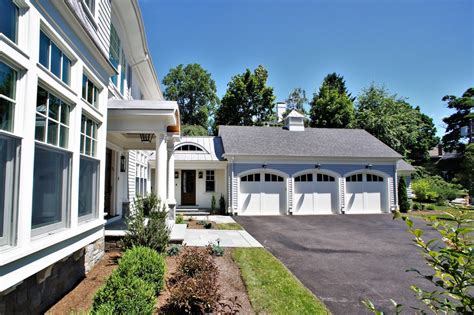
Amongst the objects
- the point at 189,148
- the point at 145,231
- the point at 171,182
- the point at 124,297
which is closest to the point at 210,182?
the point at 189,148

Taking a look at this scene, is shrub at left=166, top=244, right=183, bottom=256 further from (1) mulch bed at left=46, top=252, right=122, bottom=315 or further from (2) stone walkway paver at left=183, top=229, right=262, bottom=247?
(1) mulch bed at left=46, top=252, right=122, bottom=315

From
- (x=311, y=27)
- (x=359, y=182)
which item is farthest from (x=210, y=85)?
(x=311, y=27)

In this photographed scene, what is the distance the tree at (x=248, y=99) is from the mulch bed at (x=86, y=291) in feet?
94.9

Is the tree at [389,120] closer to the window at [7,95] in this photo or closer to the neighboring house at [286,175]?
the neighboring house at [286,175]

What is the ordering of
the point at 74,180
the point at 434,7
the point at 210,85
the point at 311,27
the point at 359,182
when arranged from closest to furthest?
the point at 74,180
the point at 434,7
the point at 311,27
the point at 359,182
the point at 210,85

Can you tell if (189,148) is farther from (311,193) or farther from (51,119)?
(51,119)

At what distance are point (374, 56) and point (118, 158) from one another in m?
11.8

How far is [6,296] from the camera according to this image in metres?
3.02

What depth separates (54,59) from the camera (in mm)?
3752

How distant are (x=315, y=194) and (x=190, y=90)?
27522 millimetres

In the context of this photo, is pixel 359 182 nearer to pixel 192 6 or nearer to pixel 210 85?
pixel 192 6

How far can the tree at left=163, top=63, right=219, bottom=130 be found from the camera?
3906 centimetres

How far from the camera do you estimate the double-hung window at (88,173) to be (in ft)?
15.0

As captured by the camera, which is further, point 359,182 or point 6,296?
point 359,182
